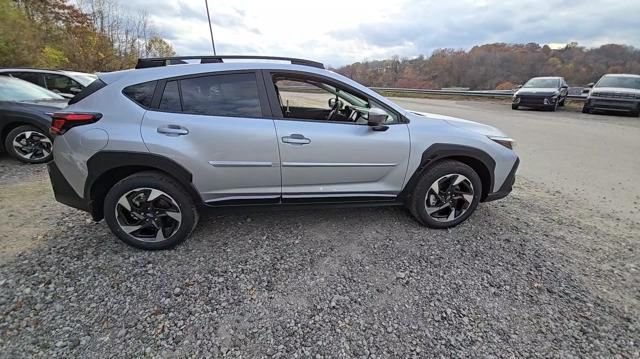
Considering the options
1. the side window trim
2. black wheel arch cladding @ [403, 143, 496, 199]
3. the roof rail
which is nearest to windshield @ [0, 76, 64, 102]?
the roof rail

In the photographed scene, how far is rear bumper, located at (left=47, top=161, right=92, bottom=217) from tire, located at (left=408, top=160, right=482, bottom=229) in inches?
119

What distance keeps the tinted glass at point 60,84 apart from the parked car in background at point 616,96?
54.7 ft

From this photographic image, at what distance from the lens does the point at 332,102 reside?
3914 millimetres

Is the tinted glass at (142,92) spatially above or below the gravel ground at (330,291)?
above

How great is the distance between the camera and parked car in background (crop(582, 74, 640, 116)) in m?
11.6

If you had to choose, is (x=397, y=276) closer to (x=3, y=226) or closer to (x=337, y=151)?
(x=337, y=151)

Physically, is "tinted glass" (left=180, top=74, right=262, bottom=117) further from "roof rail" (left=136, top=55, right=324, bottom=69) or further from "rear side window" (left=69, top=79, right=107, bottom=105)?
"rear side window" (left=69, top=79, right=107, bottom=105)

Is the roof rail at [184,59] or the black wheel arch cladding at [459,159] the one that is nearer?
the roof rail at [184,59]

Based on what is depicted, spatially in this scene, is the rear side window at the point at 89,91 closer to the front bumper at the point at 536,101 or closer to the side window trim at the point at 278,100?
the side window trim at the point at 278,100

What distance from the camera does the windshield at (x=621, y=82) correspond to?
12.4 meters

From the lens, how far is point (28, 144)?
210 inches

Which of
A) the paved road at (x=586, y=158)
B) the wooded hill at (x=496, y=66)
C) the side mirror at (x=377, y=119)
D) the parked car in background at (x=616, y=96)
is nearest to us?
the side mirror at (x=377, y=119)

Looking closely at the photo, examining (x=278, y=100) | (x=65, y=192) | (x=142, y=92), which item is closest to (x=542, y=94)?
(x=278, y=100)

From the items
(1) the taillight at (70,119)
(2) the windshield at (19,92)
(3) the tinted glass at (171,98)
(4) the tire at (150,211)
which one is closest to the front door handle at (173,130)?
(3) the tinted glass at (171,98)
